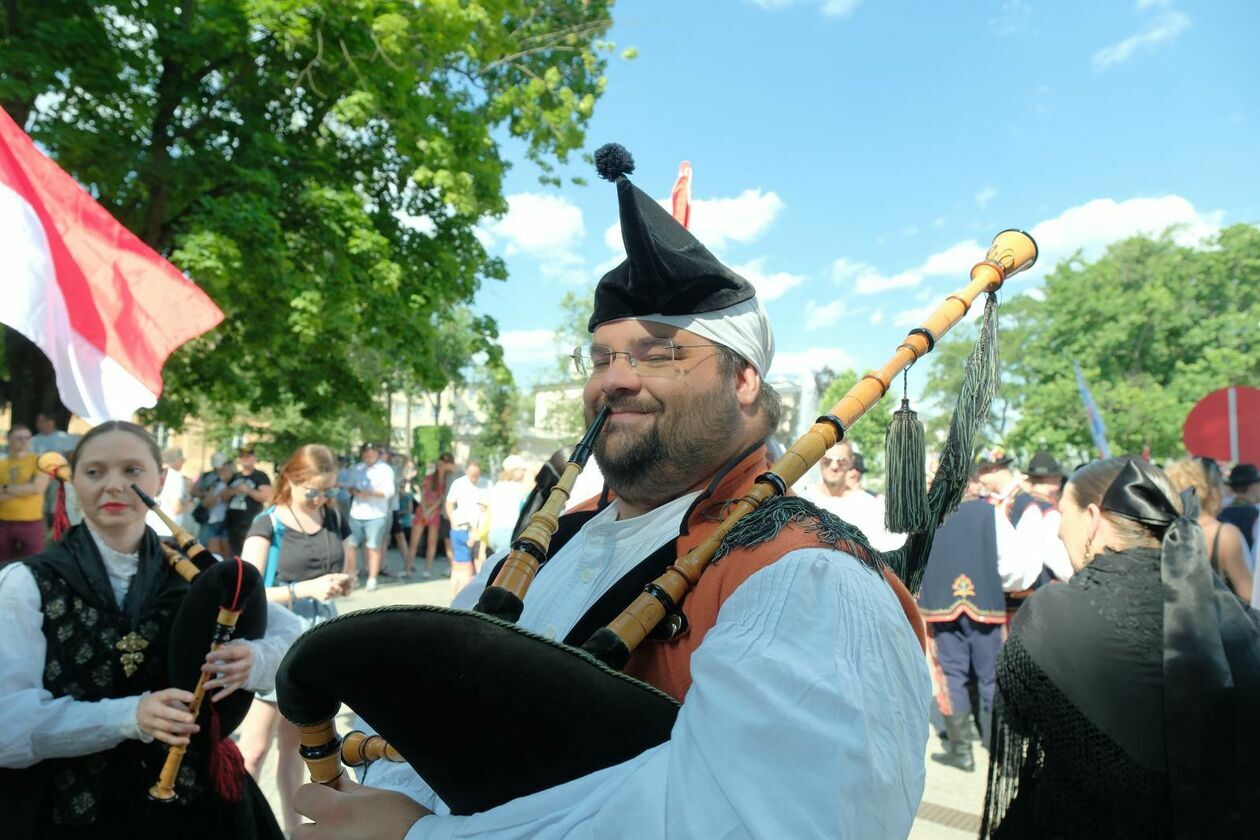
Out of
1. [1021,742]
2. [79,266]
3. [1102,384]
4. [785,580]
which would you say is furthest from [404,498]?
[1102,384]

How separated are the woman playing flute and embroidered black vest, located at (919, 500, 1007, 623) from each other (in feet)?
14.1

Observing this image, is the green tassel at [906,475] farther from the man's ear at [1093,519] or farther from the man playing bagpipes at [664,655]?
the man's ear at [1093,519]

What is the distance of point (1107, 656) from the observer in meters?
2.41

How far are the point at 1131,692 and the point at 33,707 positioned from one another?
2.96 meters

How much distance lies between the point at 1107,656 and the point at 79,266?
389 centimetres

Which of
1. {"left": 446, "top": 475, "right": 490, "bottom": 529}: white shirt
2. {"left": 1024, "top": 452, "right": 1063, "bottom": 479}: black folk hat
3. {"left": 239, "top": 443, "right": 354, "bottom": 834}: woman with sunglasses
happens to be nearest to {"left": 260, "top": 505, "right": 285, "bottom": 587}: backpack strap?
{"left": 239, "top": 443, "right": 354, "bottom": 834}: woman with sunglasses

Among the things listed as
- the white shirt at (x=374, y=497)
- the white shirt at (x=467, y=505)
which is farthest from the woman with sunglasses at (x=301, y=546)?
the white shirt at (x=374, y=497)

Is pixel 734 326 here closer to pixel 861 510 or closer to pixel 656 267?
pixel 656 267

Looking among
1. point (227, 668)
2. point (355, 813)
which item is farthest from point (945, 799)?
point (355, 813)

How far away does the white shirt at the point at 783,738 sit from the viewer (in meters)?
0.94

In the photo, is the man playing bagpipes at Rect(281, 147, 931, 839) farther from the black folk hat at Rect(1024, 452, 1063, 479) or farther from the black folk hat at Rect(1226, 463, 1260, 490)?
the black folk hat at Rect(1226, 463, 1260, 490)

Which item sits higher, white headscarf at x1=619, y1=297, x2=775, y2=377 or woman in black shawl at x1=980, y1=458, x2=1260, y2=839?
white headscarf at x1=619, y1=297, x2=775, y2=377

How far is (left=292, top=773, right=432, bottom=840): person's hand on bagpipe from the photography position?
1.18 metres

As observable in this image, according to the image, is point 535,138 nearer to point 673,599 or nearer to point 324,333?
point 324,333
